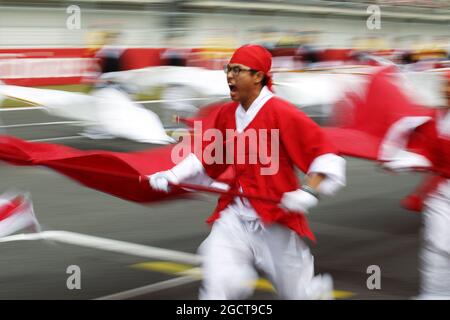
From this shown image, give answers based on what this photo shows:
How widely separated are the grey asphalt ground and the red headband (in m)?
1.34

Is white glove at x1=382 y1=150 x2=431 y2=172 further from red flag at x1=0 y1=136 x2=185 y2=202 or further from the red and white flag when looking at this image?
the red and white flag

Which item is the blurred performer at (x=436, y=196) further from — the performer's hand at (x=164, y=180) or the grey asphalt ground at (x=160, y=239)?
the performer's hand at (x=164, y=180)

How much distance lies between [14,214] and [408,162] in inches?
111

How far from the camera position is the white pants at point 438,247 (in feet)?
17.8

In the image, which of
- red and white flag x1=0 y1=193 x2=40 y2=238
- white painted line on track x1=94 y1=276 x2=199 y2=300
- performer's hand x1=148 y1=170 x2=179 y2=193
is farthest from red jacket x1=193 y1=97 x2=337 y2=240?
red and white flag x1=0 y1=193 x2=40 y2=238

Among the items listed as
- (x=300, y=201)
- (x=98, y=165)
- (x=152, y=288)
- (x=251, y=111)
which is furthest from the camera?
(x=152, y=288)

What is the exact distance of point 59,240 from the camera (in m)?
8.10

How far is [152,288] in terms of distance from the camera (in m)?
6.56

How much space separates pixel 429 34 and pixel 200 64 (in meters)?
22.3

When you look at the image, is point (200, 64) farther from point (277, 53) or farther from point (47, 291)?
point (47, 291)

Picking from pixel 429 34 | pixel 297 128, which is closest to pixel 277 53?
pixel 297 128

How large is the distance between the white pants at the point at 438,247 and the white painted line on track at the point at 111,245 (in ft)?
7.98

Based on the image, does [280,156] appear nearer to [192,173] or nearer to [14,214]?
[192,173]

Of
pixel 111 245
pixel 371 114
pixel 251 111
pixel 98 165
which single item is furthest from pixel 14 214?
pixel 371 114
